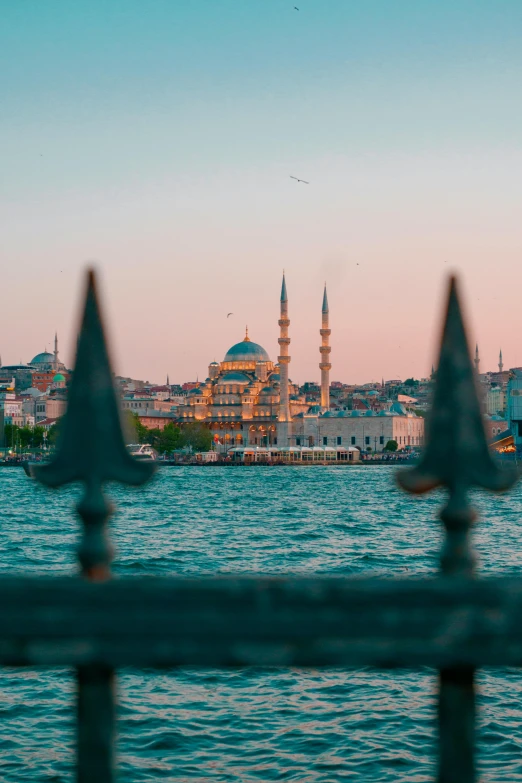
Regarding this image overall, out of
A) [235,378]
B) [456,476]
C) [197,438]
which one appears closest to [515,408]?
[197,438]

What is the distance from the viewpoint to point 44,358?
14712 cm

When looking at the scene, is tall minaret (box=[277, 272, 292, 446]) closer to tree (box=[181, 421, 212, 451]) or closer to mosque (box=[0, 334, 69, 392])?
tree (box=[181, 421, 212, 451])

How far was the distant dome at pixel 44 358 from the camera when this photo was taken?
146 meters

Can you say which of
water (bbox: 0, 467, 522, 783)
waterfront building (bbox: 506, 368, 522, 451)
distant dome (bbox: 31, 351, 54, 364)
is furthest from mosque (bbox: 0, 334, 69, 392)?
water (bbox: 0, 467, 522, 783)

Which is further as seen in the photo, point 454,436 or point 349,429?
point 349,429

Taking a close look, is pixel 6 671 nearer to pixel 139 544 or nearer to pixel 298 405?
pixel 139 544

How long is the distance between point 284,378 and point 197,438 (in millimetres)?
9992

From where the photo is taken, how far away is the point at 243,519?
2908 cm

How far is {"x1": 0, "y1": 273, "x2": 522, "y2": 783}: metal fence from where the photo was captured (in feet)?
3.65

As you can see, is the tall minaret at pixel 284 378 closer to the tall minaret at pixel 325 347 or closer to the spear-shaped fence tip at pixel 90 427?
the tall minaret at pixel 325 347

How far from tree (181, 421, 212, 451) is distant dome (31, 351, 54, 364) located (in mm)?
58720

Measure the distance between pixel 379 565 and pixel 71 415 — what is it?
16.2 metres

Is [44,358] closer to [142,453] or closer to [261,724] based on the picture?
[142,453]

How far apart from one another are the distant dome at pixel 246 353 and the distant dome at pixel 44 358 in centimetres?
4848
